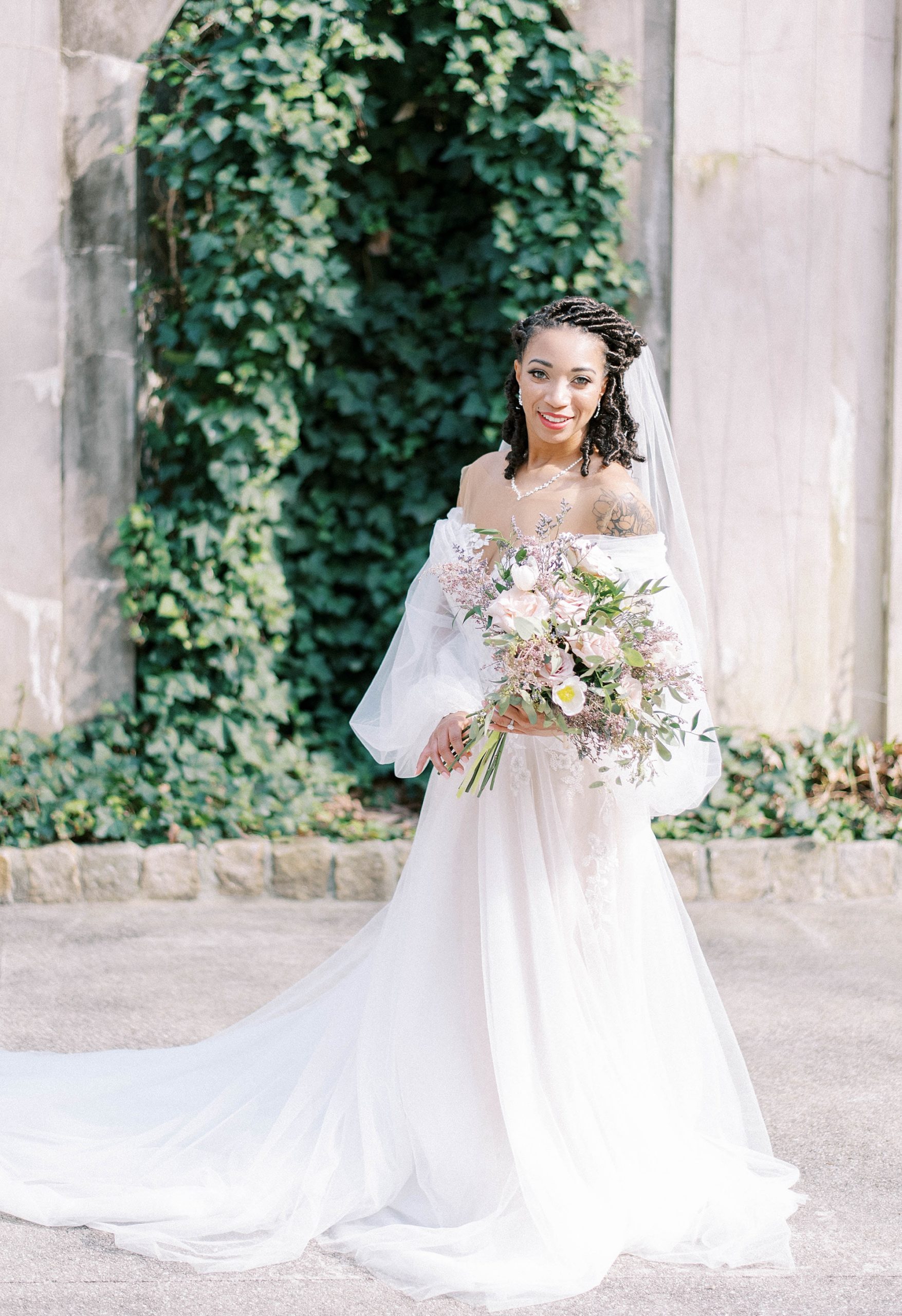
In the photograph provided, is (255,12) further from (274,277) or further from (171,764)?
(171,764)

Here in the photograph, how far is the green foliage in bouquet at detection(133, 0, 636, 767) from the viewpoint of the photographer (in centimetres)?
566

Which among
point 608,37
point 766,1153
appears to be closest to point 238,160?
point 608,37

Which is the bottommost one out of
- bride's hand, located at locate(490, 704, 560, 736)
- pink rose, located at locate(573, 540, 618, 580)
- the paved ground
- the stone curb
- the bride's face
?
the paved ground

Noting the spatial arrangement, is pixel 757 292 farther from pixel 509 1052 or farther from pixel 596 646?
pixel 509 1052

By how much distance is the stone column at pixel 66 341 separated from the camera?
18.9 ft

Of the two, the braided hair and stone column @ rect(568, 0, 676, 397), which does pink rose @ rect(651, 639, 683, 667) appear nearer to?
the braided hair

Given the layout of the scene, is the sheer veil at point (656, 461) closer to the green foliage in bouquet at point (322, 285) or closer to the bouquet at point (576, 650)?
the bouquet at point (576, 650)

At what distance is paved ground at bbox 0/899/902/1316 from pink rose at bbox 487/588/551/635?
1.32 m

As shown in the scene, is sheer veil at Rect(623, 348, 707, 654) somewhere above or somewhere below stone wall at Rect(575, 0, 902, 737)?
below

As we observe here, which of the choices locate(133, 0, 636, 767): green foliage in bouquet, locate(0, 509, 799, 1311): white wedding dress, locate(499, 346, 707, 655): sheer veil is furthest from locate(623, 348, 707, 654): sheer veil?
locate(133, 0, 636, 767): green foliage in bouquet

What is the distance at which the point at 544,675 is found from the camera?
97.0 inches

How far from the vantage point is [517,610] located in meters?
2.48

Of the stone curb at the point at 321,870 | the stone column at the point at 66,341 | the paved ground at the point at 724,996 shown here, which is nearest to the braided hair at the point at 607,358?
the paved ground at the point at 724,996

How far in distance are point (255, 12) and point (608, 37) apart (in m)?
1.68
